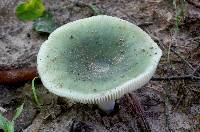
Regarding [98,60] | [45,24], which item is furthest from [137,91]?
[45,24]

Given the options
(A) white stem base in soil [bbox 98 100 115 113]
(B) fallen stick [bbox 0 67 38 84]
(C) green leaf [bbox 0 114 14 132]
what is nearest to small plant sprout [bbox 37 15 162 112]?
(A) white stem base in soil [bbox 98 100 115 113]

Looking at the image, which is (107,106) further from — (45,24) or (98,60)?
(45,24)

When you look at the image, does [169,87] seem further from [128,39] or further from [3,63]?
[3,63]

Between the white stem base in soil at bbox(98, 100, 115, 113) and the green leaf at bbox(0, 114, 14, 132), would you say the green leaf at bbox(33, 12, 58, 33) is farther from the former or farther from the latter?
the green leaf at bbox(0, 114, 14, 132)

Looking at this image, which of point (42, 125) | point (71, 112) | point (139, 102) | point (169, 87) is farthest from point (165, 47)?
point (42, 125)

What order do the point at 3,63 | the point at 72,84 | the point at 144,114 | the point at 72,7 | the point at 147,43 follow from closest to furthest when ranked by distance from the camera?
the point at 72,84 < the point at 147,43 < the point at 144,114 < the point at 3,63 < the point at 72,7

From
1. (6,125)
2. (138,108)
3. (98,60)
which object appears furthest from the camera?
(138,108)
